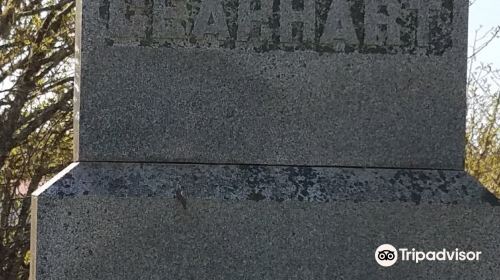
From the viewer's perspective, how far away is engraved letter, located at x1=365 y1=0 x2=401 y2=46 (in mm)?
2686

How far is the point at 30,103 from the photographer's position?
5.80 meters

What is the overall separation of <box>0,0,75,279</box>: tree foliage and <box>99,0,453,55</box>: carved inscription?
3036 millimetres

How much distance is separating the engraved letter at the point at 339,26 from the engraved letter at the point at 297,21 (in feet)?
0.15

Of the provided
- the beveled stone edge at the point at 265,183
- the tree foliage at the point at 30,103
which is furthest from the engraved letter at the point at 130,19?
the tree foliage at the point at 30,103

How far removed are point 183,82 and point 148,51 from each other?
14cm

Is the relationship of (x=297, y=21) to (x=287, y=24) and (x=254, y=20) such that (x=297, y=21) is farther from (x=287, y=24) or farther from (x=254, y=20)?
(x=254, y=20)

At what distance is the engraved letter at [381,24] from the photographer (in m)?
2.69


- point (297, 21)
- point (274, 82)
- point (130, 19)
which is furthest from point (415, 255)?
point (130, 19)

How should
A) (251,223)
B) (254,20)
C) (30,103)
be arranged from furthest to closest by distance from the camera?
(30,103), (254,20), (251,223)

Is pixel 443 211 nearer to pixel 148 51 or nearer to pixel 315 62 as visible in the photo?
pixel 315 62

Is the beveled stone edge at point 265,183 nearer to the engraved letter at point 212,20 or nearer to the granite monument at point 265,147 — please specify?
the granite monument at point 265,147

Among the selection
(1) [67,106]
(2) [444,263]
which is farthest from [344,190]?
(1) [67,106]

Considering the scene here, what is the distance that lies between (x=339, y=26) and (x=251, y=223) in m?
0.67

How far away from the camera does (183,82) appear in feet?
8.61
